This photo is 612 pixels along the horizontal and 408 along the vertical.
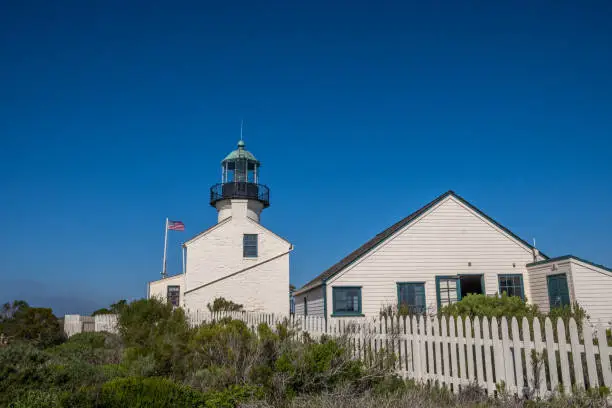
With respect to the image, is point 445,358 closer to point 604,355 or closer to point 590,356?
point 590,356

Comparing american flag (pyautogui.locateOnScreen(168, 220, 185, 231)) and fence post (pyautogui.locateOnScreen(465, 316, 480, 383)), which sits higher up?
american flag (pyautogui.locateOnScreen(168, 220, 185, 231))

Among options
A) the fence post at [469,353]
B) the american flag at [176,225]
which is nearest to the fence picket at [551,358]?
the fence post at [469,353]

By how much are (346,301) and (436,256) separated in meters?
3.79

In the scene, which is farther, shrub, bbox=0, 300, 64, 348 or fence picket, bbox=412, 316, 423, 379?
shrub, bbox=0, 300, 64, 348

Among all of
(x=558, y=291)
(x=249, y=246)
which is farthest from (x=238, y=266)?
(x=558, y=291)

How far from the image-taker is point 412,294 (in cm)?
1691

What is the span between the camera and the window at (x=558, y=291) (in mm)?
15422

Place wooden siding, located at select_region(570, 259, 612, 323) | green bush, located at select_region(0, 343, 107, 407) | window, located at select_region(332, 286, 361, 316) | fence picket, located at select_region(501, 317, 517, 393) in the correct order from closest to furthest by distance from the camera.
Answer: green bush, located at select_region(0, 343, 107, 407) → fence picket, located at select_region(501, 317, 517, 393) → wooden siding, located at select_region(570, 259, 612, 323) → window, located at select_region(332, 286, 361, 316)

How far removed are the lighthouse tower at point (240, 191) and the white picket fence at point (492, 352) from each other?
15956mm

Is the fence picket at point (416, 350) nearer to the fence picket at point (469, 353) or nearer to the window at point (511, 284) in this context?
the fence picket at point (469, 353)

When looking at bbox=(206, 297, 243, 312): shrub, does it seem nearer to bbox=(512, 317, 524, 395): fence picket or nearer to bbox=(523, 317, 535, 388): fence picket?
bbox=(512, 317, 524, 395): fence picket

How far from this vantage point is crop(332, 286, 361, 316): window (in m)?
16.3

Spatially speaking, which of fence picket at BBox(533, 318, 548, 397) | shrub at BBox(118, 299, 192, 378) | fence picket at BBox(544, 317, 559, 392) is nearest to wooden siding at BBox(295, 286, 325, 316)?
→ shrub at BBox(118, 299, 192, 378)

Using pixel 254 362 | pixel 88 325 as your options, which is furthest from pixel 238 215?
pixel 254 362
